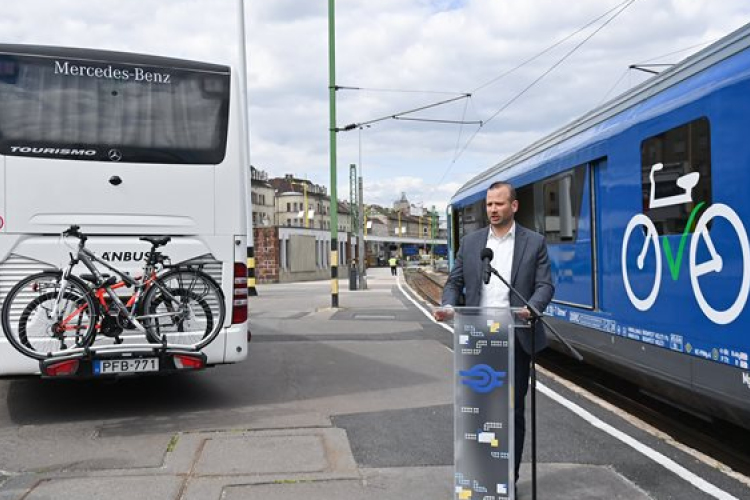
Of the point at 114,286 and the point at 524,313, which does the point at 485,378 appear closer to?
the point at 524,313

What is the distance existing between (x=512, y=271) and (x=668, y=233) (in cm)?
213

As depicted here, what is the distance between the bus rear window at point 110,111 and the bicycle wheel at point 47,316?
3.70 feet

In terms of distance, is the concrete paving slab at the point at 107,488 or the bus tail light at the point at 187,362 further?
the bus tail light at the point at 187,362

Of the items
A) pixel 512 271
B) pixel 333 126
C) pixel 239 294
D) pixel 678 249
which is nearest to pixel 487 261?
pixel 512 271

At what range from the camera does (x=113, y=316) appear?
21.3 ft

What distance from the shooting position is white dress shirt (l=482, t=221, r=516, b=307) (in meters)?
4.25

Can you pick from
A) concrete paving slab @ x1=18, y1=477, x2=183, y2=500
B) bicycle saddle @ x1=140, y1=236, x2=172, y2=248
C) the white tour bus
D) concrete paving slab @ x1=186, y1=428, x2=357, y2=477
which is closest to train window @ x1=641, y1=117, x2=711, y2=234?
concrete paving slab @ x1=186, y1=428, x2=357, y2=477

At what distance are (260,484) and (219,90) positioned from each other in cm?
385

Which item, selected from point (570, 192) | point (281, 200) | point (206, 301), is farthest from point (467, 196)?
point (281, 200)

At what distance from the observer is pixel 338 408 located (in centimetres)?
713

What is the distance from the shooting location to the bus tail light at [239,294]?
6871mm

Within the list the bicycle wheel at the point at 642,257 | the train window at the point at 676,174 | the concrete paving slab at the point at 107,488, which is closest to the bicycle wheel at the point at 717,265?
the train window at the point at 676,174

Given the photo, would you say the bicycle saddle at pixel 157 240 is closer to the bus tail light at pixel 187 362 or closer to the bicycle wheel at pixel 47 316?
the bicycle wheel at pixel 47 316

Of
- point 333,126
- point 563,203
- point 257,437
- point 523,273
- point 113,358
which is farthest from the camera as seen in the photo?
point 333,126
